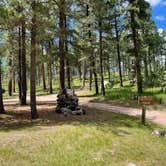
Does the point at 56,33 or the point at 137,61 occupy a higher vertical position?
the point at 56,33

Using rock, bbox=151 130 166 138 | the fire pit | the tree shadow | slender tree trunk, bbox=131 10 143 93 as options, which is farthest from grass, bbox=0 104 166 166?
slender tree trunk, bbox=131 10 143 93

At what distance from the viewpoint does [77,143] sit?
13.0 m

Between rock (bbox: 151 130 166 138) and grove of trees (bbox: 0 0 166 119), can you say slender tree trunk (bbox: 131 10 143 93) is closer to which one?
grove of trees (bbox: 0 0 166 119)

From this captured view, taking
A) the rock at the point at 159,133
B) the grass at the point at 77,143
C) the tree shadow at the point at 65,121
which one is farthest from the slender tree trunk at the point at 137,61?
the rock at the point at 159,133

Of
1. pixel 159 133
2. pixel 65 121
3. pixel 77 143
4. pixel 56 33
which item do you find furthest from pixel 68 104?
pixel 77 143

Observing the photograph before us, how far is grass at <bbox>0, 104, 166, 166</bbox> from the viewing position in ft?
38.3

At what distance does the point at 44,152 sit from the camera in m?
12.0

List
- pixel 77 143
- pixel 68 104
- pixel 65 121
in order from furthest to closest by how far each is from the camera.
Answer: pixel 68 104 < pixel 65 121 < pixel 77 143

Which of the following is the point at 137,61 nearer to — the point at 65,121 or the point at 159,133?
the point at 159,133

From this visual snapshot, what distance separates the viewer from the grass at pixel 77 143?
1166cm

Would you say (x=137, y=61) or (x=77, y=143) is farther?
(x=137, y=61)

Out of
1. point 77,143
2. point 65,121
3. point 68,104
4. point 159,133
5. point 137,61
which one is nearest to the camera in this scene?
point 77,143

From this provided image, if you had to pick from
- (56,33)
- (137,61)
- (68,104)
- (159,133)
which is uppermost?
(56,33)

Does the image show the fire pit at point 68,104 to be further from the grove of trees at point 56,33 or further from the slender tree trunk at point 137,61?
the slender tree trunk at point 137,61
